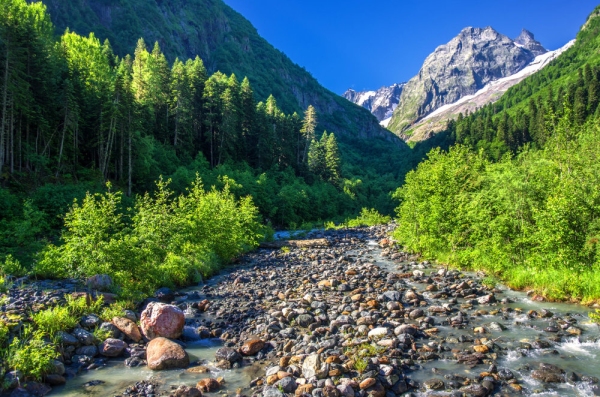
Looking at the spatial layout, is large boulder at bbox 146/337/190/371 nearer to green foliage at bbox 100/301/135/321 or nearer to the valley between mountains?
the valley between mountains

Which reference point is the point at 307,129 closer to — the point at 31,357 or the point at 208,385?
the point at 208,385

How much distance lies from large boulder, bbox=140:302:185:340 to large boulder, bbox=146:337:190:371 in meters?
1.04

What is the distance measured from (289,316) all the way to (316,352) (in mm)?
3302

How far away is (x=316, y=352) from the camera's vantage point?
1084 centimetres

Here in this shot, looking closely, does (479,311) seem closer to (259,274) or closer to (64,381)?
(259,274)

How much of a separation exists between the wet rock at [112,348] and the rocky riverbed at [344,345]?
3cm

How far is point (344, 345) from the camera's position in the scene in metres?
11.4

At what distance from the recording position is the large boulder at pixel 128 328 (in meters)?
12.1

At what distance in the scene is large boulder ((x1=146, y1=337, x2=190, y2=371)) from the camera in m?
10.5

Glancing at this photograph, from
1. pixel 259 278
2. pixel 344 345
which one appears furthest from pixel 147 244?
pixel 344 345

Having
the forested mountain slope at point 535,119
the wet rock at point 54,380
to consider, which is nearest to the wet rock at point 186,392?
the wet rock at point 54,380

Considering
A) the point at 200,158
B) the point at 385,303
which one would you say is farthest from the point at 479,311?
the point at 200,158

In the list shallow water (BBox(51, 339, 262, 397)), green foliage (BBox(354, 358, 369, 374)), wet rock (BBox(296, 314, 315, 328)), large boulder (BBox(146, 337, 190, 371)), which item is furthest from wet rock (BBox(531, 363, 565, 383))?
large boulder (BBox(146, 337, 190, 371))

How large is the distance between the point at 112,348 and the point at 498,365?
11331 millimetres
